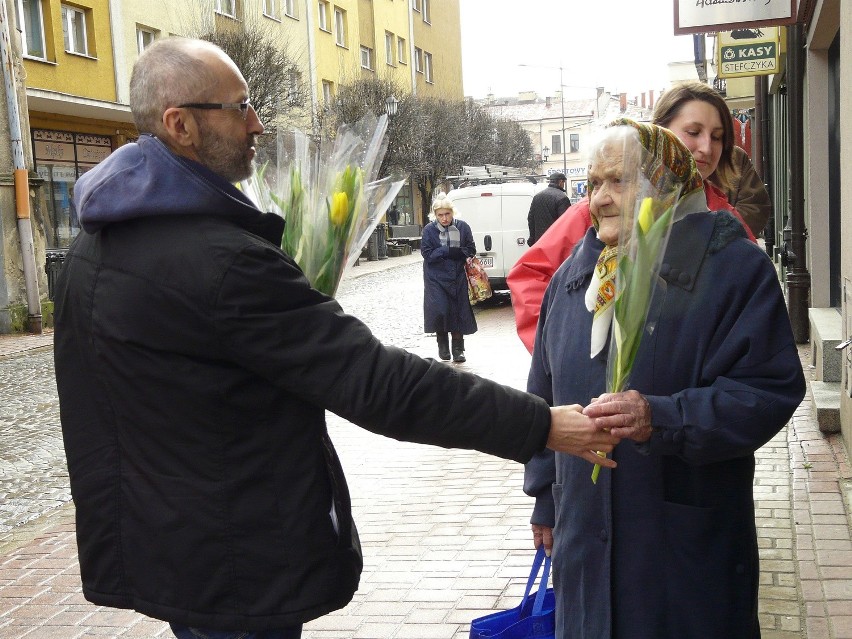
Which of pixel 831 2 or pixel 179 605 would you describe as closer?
pixel 179 605

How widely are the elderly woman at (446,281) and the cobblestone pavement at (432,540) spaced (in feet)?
11.5

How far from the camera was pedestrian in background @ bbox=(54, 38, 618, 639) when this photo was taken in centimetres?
229

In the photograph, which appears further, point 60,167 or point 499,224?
point 60,167

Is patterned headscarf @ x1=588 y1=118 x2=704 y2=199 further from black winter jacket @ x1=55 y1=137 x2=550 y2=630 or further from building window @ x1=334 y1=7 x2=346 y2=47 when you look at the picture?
building window @ x1=334 y1=7 x2=346 y2=47

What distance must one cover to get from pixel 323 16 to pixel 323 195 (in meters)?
41.3

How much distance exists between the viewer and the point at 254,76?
1131 inches

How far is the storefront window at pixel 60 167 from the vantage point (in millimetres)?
24266

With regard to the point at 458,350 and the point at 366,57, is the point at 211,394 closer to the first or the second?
the point at 458,350

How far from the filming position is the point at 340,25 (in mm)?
44375

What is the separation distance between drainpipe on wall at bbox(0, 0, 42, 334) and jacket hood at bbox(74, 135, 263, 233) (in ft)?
52.0

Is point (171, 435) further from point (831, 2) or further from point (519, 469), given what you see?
point (831, 2)

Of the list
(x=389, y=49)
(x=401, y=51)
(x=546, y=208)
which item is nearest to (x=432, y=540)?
(x=546, y=208)

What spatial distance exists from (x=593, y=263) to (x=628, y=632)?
95 cm

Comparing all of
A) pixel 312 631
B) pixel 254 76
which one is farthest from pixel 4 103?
pixel 312 631
